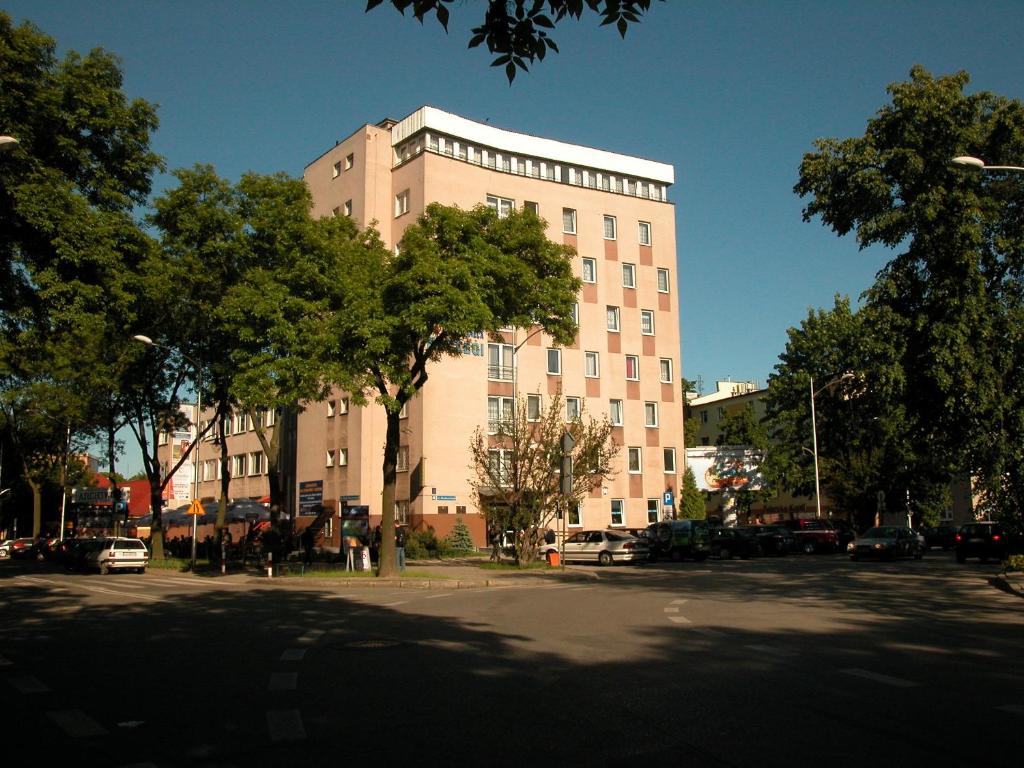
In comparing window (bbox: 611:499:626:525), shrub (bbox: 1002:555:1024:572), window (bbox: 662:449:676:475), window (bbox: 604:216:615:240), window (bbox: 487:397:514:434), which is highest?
window (bbox: 604:216:615:240)

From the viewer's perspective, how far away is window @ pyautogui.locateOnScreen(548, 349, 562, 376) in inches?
2058

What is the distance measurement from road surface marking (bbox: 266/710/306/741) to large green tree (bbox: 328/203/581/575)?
17851mm

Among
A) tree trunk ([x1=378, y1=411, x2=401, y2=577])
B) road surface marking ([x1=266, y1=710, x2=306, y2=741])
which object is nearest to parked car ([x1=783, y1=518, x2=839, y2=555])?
tree trunk ([x1=378, y1=411, x2=401, y2=577])

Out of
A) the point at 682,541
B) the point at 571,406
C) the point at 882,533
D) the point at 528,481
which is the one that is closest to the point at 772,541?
the point at 682,541

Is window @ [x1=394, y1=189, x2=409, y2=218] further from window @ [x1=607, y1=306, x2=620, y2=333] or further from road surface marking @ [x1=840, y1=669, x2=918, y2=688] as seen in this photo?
road surface marking @ [x1=840, y1=669, x2=918, y2=688]

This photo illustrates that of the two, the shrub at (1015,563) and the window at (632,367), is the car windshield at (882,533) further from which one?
the window at (632,367)

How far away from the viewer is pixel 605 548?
129ft

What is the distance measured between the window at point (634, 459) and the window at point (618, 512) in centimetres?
211

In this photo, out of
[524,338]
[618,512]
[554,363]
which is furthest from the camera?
[618,512]

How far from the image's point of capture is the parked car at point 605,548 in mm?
39031

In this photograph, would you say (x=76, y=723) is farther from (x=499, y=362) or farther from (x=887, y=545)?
(x=499, y=362)

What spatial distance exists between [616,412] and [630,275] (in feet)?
28.6

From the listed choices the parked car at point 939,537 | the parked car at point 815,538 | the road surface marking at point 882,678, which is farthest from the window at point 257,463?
the road surface marking at point 882,678

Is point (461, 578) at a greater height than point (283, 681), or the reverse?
point (283, 681)
